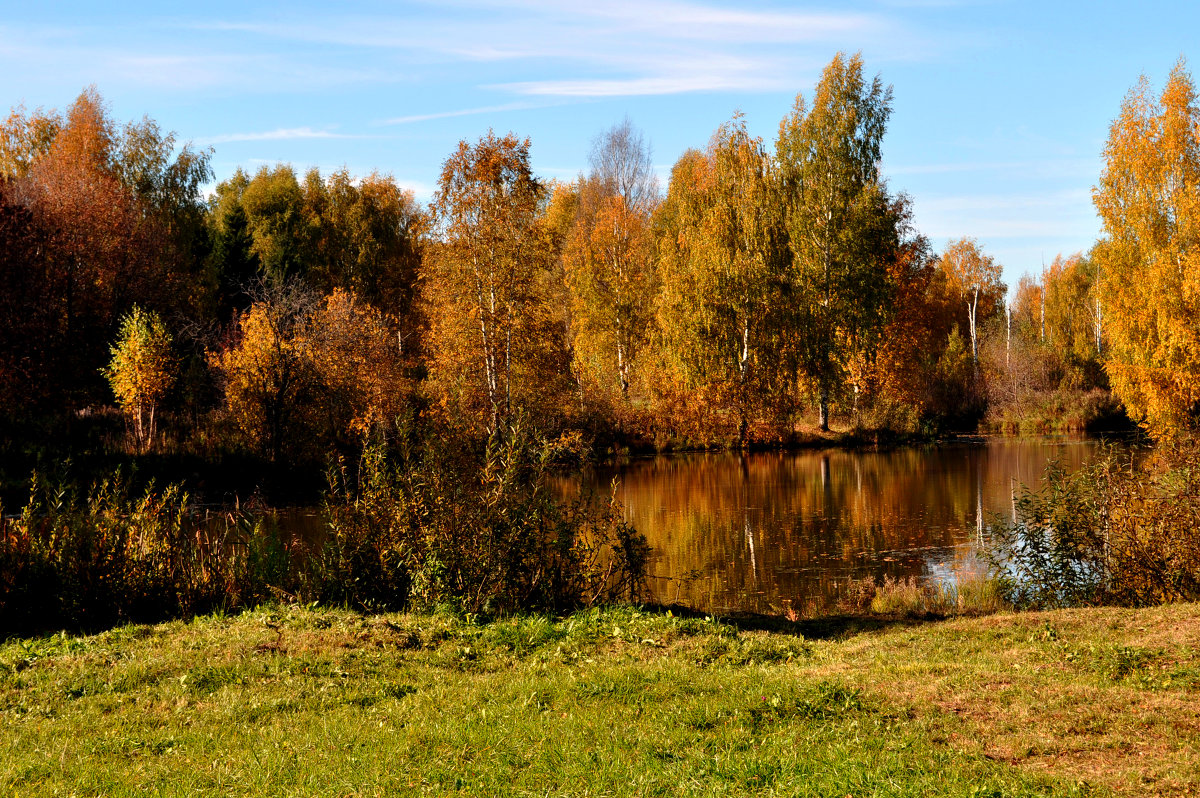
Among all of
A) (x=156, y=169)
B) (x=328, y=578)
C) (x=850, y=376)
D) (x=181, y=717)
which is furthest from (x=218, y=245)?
(x=181, y=717)

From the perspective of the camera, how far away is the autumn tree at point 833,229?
39.1 m

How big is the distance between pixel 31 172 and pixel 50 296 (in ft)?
48.7

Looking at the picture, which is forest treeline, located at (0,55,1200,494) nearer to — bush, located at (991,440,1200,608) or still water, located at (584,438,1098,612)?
still water, located at (584,438,1098,612)

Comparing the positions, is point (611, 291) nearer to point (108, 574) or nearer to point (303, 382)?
point (303, 382)

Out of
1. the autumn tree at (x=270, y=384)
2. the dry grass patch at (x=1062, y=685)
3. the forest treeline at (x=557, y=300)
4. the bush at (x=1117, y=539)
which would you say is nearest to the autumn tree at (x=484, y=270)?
the forest treeline at (x=557, y=300)

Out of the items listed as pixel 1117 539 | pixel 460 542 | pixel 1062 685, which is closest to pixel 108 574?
pixel 460 542

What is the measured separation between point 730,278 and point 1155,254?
1551 cm

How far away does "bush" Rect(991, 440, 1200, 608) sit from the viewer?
10.8 metres

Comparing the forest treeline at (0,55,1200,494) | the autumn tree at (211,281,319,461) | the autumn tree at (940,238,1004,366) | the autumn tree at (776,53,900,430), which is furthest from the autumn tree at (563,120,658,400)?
the autumn tree at (940,238,1004,366)

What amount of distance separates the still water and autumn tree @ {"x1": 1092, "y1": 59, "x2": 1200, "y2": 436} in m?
3.29

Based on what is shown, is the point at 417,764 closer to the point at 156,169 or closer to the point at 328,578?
the point at 328,578

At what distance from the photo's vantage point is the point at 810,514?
2094 centimetres

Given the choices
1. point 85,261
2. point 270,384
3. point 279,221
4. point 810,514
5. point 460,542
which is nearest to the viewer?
point 460,542

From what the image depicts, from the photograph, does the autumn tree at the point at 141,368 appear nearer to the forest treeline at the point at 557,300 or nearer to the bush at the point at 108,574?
the forest treeline at the point at 557,300
